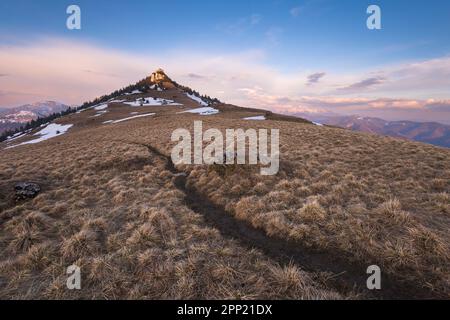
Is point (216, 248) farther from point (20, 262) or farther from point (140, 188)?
point (140, 188)

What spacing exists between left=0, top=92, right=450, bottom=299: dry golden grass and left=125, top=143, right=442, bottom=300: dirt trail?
276 millimetres

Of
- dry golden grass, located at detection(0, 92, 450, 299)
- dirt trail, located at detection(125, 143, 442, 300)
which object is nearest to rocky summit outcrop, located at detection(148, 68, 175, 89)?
dry golden grass, located at detection(0, 92, 450, 299)

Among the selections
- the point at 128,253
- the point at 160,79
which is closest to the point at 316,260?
the point at 128,253

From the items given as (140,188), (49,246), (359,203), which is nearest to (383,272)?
(359,203)

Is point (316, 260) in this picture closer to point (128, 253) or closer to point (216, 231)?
point (216, 231)

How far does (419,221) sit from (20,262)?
44.6ft

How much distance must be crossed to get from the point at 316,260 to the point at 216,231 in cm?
363

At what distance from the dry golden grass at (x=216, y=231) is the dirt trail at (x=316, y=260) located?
0.28 m

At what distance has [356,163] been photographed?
52.2ft

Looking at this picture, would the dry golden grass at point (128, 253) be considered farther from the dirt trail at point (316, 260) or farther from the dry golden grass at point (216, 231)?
the dirt trail at point (316, 260)

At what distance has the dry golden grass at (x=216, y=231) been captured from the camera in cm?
613

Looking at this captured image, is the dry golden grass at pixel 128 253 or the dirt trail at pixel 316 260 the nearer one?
the dirt trail at pixel 316 260

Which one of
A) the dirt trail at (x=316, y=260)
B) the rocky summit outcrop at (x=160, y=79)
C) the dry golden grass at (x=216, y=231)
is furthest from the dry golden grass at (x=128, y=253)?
the rocky summit outcrop at (x=160, y=79)
